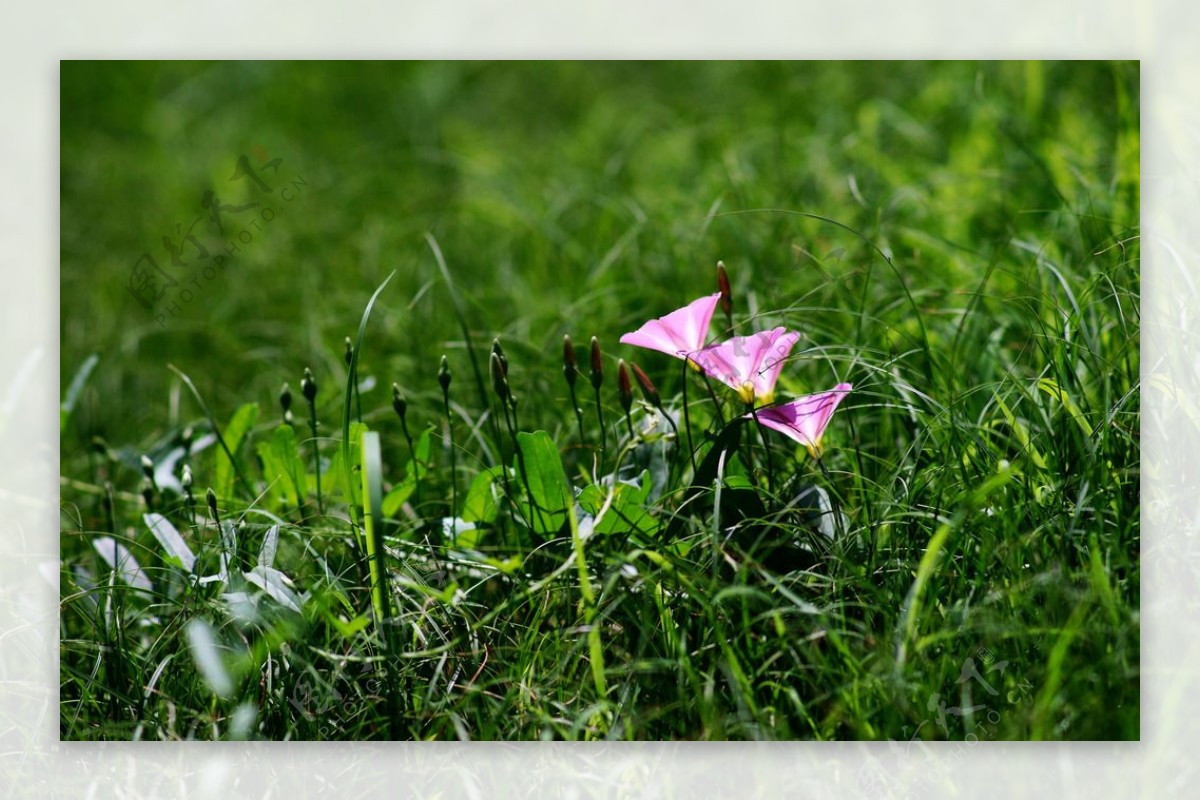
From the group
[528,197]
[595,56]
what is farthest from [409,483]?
[528,197]

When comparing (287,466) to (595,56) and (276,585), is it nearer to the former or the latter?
(276,585)

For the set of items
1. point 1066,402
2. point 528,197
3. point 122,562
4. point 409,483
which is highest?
point 528,197

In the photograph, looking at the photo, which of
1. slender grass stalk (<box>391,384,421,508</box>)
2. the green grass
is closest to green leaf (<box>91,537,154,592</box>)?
the green grass

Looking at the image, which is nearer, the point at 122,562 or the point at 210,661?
the point at 210,661

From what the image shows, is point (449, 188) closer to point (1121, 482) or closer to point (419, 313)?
point (419, 313)

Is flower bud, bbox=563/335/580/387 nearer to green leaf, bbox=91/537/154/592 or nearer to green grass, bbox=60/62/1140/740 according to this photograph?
green grass, bbox=60/62/1140/740

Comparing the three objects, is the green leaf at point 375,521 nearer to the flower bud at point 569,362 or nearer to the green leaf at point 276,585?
the green leaf at point 276,585

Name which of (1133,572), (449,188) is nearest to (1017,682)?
(1133,572)
